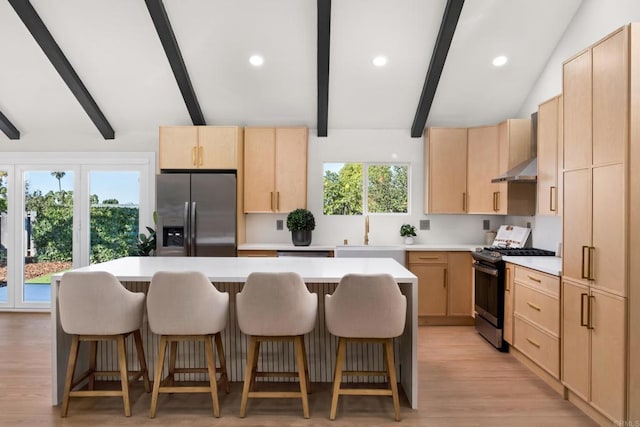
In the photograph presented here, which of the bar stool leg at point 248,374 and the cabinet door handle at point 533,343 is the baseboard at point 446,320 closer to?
the cabinet door handle at point 533,343

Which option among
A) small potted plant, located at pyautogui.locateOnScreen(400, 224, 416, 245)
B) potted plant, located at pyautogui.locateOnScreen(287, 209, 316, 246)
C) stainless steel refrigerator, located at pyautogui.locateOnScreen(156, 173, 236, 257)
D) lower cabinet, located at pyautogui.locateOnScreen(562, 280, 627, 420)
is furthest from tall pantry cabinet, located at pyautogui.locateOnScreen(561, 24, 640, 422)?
stainless steel refrigerator, located at pyautogui.locateOnScreen(156, 173, 236, 257)

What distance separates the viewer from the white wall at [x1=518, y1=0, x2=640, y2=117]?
3.51 metres

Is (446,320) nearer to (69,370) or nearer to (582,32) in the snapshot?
(582,32)

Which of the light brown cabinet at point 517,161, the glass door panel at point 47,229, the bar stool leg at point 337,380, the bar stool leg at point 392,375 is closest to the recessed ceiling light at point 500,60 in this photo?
the light brown cabinet at point 517,161

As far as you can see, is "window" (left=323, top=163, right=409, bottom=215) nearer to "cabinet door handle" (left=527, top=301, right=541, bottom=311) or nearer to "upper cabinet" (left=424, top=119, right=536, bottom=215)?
"upper cabinet" (left=424, top=119, right=536, bottom=215)

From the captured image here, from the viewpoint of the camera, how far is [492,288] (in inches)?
167

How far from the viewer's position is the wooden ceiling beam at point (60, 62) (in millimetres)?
4113

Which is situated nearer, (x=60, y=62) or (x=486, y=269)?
(x=486, y=269)

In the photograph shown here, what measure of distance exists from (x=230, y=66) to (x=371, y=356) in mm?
3401

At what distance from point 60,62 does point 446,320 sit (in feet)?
16.6

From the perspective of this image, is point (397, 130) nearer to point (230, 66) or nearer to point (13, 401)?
point (230, 66)

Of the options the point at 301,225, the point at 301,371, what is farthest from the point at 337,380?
the point at 301,225

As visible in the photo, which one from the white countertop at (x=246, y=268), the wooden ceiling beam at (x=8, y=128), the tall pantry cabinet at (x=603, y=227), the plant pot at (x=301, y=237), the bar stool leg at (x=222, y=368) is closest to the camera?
the tall pantry cabinet at (x=603, y=227)

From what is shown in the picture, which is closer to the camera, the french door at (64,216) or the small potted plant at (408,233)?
the small potted plant at (408,233)
